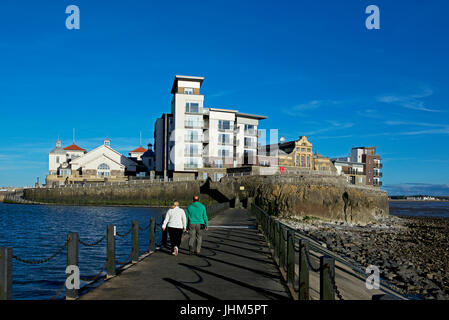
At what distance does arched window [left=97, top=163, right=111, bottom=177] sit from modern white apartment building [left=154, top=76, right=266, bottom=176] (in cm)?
1575

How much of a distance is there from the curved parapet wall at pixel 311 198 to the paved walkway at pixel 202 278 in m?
32.7

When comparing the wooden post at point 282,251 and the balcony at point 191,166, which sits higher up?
the balcony at point 191,166

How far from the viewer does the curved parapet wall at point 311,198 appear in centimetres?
4622

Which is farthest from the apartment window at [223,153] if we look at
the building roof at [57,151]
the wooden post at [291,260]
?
the wooden post at [291,260]

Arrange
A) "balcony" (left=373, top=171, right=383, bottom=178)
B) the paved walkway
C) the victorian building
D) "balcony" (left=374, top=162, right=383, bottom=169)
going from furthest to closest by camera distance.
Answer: "balcony" (left=374, top=162, right=383, bottom=169), "balcony" (left=373, top=171, right=383, bottom=178), the victorian building, the paved walkway

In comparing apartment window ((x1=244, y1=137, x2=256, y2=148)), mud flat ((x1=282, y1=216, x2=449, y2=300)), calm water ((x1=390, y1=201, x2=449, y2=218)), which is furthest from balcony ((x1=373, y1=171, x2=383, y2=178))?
mud flat ((x1=282, y1=216, x2=449, y2=300))

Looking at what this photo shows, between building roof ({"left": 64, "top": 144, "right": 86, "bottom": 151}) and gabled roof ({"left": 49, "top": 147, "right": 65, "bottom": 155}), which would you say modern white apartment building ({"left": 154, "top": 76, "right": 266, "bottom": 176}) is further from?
gabled roof ({"left": 49, "top": 147, "right": 65, "bottom": 155})

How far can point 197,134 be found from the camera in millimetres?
68125

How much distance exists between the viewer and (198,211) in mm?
13070

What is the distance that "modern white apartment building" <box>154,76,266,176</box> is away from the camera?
2670 inches

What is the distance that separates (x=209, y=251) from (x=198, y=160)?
55.0m

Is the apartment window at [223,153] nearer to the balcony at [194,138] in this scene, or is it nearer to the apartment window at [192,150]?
the apartment window at [192,150]
